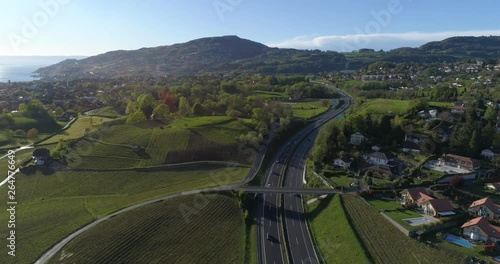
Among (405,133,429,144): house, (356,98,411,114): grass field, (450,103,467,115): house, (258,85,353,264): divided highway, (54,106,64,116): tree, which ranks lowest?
(258,85,353,264): divided highway

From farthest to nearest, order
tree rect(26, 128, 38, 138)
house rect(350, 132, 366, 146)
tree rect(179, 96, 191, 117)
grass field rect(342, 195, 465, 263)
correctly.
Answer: tree rect(179, 96, 191, 117) < tree rect(26, 128, 38, 138) < house rect(350, 132, 366, 146) < grass field rect(342, 195, 465, 263)

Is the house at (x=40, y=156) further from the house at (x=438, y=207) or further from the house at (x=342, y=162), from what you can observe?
→ the house at (x=438, y=207)

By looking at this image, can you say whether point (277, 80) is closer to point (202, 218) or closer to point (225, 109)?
point (225, 109)

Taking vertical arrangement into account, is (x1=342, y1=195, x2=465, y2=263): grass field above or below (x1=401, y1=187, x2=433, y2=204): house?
below

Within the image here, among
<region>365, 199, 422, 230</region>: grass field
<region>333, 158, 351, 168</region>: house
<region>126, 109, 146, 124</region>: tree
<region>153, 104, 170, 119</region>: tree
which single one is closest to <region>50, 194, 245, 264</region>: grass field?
<region>365, 199, 422, 230</region>: grass field

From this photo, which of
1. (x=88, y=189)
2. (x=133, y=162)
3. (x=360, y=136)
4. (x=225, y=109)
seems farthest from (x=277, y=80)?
(x=88, y=189)

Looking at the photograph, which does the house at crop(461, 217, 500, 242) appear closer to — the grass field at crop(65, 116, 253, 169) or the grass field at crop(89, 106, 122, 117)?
the grass field at crop(65, 116, 253, 169)
